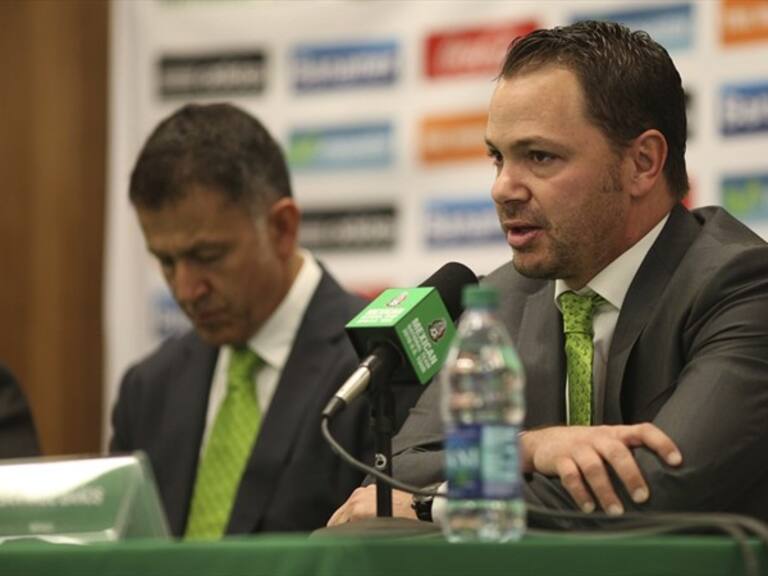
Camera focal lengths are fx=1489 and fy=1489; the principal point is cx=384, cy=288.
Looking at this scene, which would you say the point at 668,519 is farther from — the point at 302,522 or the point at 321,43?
the point at 321,43

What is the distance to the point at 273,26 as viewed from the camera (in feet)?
15.8

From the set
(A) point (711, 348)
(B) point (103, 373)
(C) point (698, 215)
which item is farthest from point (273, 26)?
(A) point (711, 348)

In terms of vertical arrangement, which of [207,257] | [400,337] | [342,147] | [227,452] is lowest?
[227,452]

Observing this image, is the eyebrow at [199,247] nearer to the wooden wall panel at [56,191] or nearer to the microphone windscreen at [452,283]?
the microphone windscreen at [452,283]

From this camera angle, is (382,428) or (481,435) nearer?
(481,435)

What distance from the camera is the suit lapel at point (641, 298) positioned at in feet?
8.28

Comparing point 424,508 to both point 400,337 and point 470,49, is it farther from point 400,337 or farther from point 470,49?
point 470,49

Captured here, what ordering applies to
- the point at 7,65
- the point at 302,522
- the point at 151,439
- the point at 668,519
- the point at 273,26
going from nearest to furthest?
the point at 668,519, the point at 302,522, the point at 151,439, the point at 273,26, the point at 7,65

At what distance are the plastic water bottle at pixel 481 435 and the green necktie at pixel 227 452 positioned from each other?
1828 mm

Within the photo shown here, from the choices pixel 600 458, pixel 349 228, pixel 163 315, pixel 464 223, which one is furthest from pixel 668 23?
pixel 600 458

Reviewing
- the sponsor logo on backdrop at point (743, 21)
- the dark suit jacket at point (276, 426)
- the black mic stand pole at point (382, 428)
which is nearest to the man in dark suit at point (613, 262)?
the black mic stand pole at point (382, 428)

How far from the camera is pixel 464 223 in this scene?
4.45m

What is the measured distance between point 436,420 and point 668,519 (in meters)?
1.04

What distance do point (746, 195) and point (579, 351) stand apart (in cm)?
161
